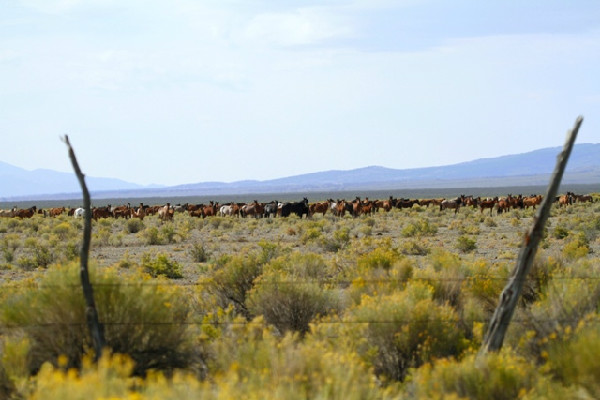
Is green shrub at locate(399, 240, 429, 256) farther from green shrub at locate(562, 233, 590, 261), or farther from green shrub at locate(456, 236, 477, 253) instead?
green shrub at locate(562, 233, 590, 261)

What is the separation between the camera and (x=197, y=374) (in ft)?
29.2

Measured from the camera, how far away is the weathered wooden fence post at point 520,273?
8461 mm

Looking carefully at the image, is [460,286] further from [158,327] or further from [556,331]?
[158,327]

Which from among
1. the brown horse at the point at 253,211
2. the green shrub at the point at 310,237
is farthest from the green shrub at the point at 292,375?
the brown horse at the point at 253,211

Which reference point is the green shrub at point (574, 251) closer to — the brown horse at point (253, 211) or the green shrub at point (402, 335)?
the green shrub at point (402, 335)

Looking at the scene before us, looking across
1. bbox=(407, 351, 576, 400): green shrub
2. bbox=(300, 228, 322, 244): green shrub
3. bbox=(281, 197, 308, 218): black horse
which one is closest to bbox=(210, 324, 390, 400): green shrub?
bbox=(407, 351, 576, 400): green shrub

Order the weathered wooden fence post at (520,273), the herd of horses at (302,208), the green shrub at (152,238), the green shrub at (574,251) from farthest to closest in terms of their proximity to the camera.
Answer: the herd of horses at (302,208)
the green shrub at (152,238)
the green shrub at (574,251)
the weathered wooden fence post at (520,273)

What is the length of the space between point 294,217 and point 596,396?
4169 cm

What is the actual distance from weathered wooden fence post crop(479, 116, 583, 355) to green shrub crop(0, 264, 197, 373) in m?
3.65

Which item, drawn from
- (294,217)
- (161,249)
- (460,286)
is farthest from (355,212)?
(460,286)

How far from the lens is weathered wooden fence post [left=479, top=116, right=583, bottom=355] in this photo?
8.46 m

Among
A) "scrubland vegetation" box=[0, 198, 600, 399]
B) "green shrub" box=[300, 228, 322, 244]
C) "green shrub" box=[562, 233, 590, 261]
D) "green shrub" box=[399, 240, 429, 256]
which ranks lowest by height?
"green shrub" box=[399, 240, 429, 256]

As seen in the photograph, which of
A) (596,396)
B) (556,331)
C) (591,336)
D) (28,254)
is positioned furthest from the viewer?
(28,254)

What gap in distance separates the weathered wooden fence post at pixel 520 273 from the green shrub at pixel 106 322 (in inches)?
144
